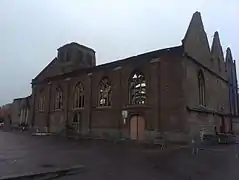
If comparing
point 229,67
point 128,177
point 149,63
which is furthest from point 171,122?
point 229,67

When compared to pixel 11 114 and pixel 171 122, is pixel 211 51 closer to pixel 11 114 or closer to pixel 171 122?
pixel 171 122

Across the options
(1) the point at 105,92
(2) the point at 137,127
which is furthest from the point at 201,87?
(1) the point at 105,92

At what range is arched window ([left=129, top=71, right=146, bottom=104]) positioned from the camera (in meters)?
29.9

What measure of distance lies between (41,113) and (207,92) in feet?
88.5

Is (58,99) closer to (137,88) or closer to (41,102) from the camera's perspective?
(41,102)

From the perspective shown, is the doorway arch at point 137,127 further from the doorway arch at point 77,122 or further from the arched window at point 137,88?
the doorway arch at point 77,122

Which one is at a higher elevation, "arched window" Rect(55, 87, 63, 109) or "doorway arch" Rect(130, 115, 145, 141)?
"arched window" Rect(55, 87, 63, 109)

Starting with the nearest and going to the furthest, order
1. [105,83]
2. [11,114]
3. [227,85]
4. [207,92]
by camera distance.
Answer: [207,92], [105,83], [227,85], [11,114]

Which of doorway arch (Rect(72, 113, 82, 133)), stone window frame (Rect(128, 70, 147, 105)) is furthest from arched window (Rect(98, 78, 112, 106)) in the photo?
doorway arch (Rect(72, 113, 82, 133))

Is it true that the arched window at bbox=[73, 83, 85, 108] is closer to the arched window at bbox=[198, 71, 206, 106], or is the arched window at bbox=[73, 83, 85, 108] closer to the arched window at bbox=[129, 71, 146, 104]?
the arched window at bbox=[129, 71, 146, 104]

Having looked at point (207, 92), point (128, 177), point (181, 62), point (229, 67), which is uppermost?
point (229, 67)

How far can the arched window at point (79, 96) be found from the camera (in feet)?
121

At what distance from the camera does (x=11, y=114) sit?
6341 cm

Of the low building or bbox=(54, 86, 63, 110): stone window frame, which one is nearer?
bbox=(54, 86, 63, 110): stone window frame
